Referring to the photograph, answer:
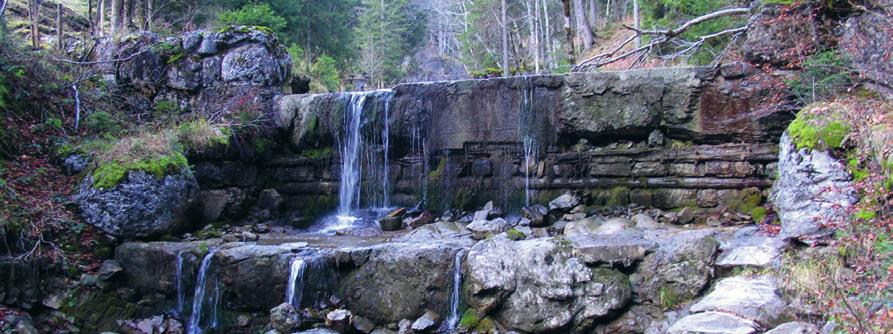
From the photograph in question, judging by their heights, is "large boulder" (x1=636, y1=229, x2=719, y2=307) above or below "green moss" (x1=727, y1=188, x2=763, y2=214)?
below

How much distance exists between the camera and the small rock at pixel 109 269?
7.71 m

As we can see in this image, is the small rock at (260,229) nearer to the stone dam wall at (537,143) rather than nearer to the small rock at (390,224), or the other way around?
the stone dam wall at (537,143)

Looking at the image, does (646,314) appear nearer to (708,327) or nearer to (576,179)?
(708,327)

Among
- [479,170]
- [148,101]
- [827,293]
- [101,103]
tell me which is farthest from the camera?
[148,101]

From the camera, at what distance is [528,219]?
29.6 feet

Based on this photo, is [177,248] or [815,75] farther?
[177,248]

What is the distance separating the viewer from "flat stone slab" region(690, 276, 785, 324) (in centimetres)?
457

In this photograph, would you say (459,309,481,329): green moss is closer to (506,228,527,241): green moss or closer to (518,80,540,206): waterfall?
(506,228,527,241): green moss

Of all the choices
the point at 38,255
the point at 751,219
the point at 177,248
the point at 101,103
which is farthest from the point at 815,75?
the point at 101,103

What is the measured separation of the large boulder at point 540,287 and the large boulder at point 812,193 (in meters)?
1.67

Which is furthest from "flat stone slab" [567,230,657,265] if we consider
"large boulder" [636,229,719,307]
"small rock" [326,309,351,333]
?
"small rock" [326,309,351,333]

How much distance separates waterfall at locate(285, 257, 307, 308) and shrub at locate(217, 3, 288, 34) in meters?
10.6

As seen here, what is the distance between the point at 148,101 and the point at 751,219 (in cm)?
1050

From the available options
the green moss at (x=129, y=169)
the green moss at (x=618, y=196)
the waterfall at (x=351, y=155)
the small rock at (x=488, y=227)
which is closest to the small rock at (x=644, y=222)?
the green moss at (x=618, y=196)
